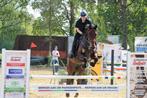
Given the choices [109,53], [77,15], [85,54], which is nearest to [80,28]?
[85,54]

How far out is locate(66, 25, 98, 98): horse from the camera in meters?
14.8

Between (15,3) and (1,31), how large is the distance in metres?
4.48

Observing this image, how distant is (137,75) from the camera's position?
12.6 m

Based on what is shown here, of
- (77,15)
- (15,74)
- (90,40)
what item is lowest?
(15,74)

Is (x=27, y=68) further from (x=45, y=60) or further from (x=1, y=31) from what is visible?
(x=1, y=31)

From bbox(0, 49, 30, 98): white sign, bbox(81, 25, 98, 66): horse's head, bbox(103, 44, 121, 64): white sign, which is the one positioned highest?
bbox(81, 25, 98, 66): horse's head

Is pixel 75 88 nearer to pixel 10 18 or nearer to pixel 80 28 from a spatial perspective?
pixel 80 28

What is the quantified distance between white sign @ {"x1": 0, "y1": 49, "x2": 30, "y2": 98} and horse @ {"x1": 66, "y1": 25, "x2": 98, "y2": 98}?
3369 mm

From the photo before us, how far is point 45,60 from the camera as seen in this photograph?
49781mm

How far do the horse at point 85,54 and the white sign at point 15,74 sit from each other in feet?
11.1

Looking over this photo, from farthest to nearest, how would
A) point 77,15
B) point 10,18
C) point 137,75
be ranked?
point 10,18 → point 77,15 → point 137,75

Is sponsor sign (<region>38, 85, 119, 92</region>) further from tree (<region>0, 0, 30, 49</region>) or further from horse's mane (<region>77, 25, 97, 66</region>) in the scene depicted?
tree (<region>0, 0, 30, 49</region>)

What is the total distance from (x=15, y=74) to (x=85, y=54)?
3655 mm

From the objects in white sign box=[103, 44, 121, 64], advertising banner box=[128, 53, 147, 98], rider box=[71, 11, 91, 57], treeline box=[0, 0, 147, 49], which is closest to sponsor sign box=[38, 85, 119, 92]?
advertising banner box=[128, 53, 147, 98]
